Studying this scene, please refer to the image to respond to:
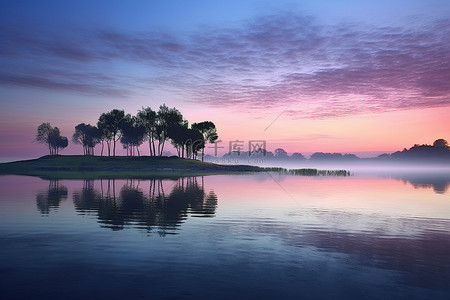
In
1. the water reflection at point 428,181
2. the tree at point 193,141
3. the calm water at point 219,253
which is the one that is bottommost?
the water reflection at point 428,181

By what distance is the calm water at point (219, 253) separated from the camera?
1286 cm

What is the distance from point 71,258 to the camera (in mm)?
16281

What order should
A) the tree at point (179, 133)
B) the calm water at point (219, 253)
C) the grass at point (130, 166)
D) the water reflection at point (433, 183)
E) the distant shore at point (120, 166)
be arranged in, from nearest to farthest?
the calm water at point (219, 253), the water reflection at point (433, 183), the grass at point (130, 166), the distant shore at point (120, 166), the tree at point (179, 133)

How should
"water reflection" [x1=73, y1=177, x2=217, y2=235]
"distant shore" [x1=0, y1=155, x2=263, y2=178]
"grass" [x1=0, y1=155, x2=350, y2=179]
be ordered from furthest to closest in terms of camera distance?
"distant shore" [x1=0, y1=155, x2=263, y2=178], "grass" [x1=0, y1=155, x2=350, y2=179], "water reflection" [x1=73, y1=177, x2=217, y2=235]

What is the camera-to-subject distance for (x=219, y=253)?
57.8 ft

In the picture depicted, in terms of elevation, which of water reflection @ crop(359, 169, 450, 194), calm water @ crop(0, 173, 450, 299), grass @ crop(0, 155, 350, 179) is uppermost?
grass @ crop(0, 155, 350, 179)

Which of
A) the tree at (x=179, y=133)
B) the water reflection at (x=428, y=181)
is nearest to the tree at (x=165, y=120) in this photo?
the tree at (x=179, y=133)

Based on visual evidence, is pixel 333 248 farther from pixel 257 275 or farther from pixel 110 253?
pixel 110 253

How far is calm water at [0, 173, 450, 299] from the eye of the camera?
12859mm

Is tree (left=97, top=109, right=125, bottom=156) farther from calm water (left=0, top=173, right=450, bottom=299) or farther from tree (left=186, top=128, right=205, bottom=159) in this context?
calm water (left=0, top=173, right=450, bottom=299)

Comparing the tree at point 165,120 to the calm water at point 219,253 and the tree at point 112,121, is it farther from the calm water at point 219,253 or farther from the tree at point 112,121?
the calm water at point 219,253

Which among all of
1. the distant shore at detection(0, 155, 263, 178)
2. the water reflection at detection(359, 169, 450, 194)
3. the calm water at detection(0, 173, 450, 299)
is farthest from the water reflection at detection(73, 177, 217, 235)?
the distant shore at detection(0, 155, 263, 178)

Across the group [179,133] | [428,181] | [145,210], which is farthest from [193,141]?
[145,210]

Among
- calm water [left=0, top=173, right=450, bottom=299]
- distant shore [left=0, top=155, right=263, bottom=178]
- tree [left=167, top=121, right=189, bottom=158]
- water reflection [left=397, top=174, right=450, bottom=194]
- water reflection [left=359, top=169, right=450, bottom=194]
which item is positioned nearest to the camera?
calm water [left=0, top=173, right=450, bottom=299]
